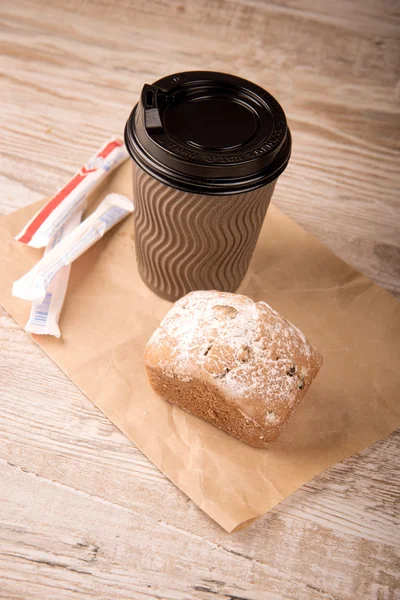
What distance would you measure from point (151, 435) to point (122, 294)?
1.17ft

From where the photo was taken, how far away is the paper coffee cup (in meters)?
1.08

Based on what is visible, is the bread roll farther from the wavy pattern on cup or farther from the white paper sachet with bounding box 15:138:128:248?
the white paper sachet with bounding box 15:138:128:248

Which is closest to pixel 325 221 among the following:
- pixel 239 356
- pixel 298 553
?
pixel 239 356

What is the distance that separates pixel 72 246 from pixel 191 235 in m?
0.31

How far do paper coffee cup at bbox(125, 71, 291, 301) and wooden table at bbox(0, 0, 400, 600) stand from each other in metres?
0.35

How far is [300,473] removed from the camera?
1105 mm

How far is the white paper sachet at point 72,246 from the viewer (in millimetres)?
1271

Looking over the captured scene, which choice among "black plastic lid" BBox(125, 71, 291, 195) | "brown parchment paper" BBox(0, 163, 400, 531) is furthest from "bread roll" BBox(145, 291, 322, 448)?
"black plastic lid" BBox(125, 71, 291, 195)

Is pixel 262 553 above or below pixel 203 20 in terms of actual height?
below

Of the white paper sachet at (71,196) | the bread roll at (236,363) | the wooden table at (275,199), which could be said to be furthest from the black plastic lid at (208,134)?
the wooden table at (275,199)

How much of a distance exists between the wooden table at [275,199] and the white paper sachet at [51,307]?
4cm

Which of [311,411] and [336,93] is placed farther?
[336,93]

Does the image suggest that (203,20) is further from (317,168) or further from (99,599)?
(99,599)

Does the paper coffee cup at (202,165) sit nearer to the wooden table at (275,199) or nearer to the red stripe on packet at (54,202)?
the red stripe on packet at (54,202)
